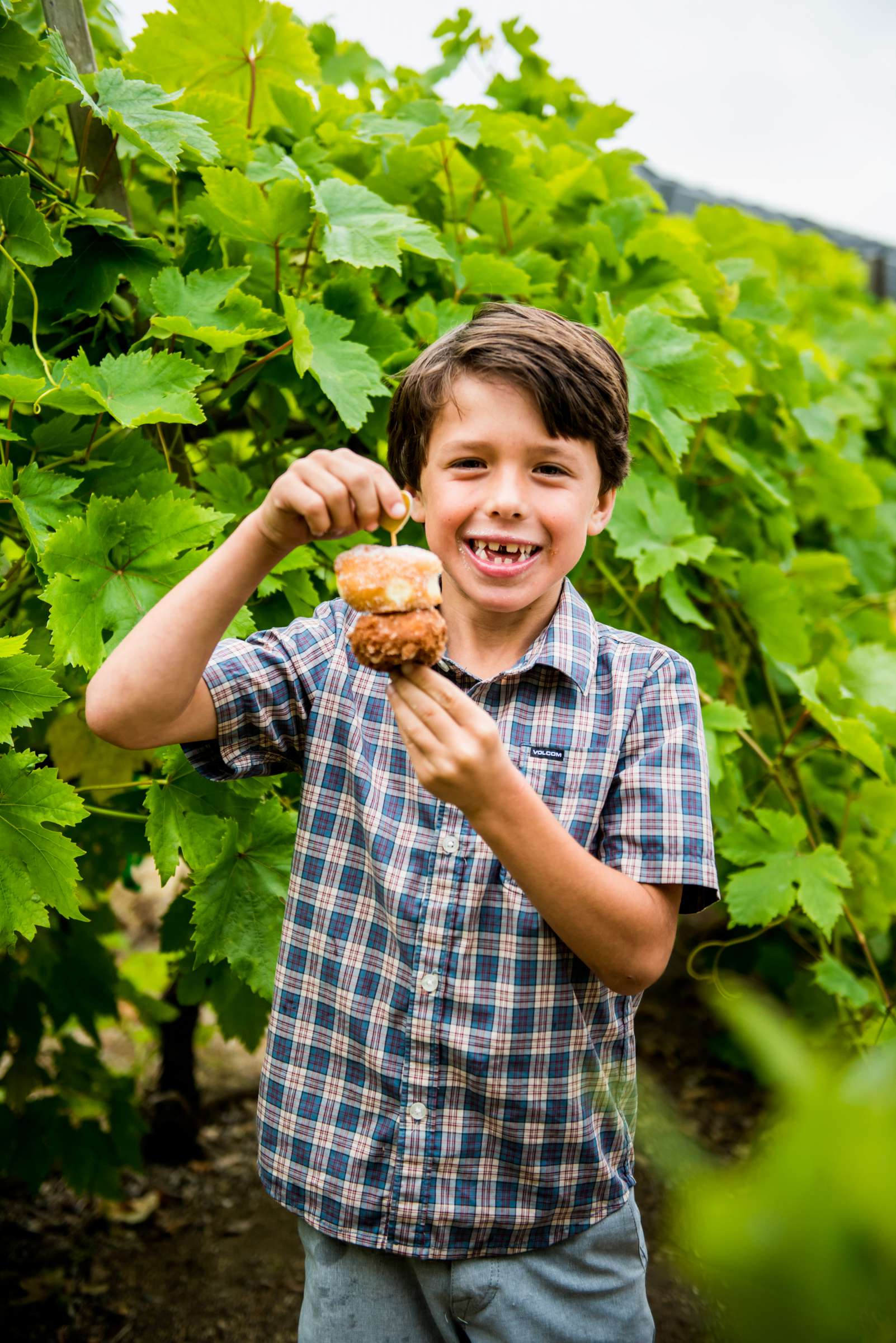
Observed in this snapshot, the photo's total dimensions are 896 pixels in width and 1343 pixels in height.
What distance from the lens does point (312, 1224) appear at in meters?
1.32

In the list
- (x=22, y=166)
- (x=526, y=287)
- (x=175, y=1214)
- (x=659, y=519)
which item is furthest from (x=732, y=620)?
(x=175, y=1214)

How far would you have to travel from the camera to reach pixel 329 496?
1052 millimetres

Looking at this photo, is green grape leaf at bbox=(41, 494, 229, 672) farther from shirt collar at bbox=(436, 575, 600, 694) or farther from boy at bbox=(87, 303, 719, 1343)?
shirt collar at bbox=(436, 575, 600, 694)

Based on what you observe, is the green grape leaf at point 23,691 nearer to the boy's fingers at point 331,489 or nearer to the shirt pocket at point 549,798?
the boy's fingers at point 331,489

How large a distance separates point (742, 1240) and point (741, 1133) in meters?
2.94

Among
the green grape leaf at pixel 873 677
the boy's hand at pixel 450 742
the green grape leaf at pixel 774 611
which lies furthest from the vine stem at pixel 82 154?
the green grape leaf at pixel 873 677

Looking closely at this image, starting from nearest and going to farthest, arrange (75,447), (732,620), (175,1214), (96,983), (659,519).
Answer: (75,447)
(659,519)
(96,983)
(732,620)
(175,1214)

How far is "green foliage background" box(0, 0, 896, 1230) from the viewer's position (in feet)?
4.52

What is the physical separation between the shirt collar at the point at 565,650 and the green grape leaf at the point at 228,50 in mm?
969

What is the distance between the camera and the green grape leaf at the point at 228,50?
5.58 feet

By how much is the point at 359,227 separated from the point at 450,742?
0.93 metres

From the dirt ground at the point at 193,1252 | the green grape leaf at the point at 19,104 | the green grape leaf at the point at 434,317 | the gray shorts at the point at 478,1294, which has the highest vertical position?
the green grape leaf at the point at 19,104

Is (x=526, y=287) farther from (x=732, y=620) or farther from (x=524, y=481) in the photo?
(x=732, y=620)

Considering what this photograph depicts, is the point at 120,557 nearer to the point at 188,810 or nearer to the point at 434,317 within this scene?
the point at 188,810
